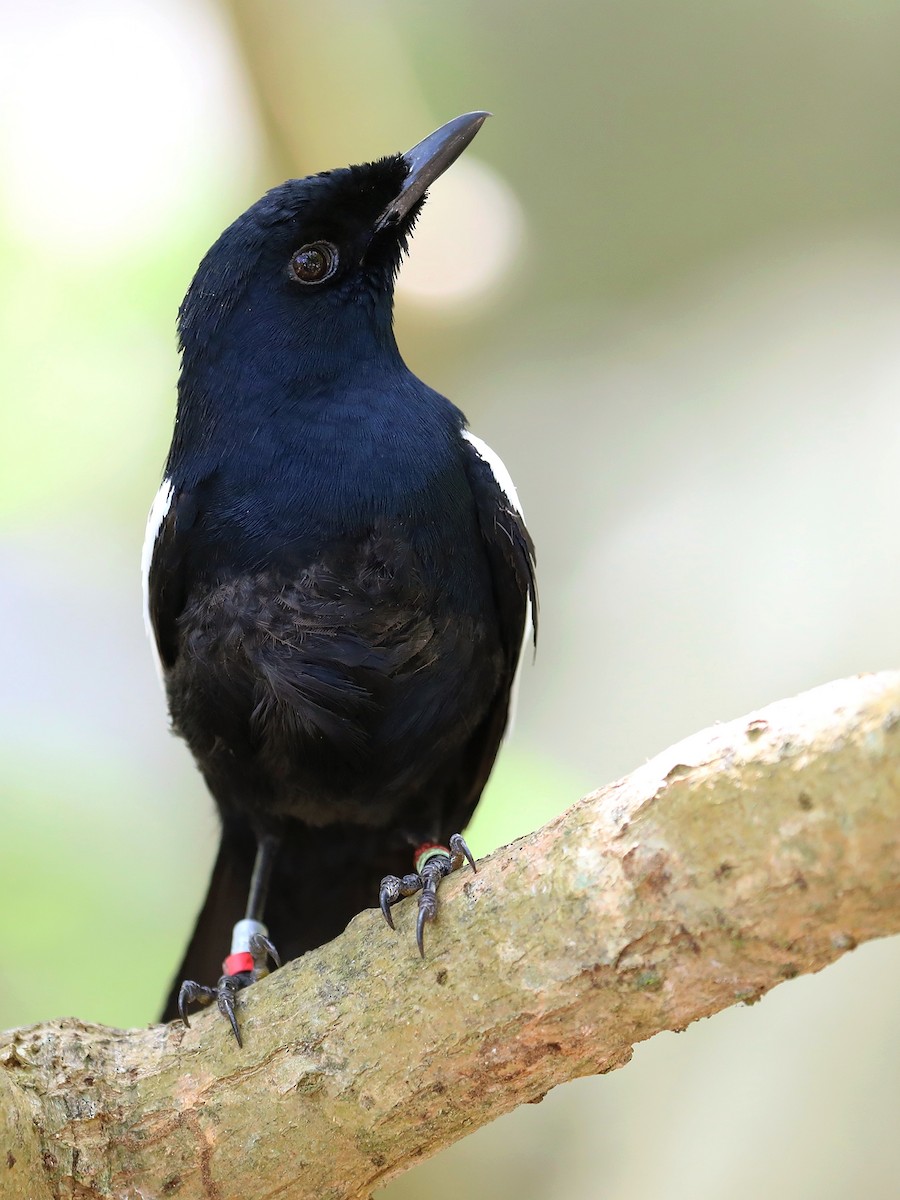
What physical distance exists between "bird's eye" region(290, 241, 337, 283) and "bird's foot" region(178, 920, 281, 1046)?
153cm

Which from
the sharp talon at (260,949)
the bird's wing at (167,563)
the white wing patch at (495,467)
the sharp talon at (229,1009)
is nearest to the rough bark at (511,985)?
the sharp talon at (229,1009)

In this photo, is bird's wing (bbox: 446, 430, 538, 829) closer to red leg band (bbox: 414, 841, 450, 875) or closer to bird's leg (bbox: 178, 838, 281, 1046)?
red leg band (bbox: 414, 841, 450, 875)

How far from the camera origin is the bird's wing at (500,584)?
2523 mm

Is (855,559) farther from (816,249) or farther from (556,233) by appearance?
(556,233)

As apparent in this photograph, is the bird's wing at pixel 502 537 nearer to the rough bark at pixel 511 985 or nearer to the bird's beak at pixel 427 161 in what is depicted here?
the bird's beak at pixel 427 161

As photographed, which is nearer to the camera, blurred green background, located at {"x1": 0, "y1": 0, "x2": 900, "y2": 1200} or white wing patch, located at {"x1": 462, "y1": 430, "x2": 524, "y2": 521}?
white wing patch, located at {"x1": 462, "y1": 430, "x2": 524, "y2": 521}

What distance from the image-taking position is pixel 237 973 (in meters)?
2.32

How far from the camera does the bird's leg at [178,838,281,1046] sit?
7.36 ft

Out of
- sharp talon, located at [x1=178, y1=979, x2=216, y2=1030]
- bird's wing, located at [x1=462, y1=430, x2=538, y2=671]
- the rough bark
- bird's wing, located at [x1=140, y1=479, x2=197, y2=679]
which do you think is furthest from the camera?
bird's wing, located at [x1=462, y1=430, x2=538, y2=671]

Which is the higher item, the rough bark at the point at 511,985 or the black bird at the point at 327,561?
the black bird at the point at 327,561

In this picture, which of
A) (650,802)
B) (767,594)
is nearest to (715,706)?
(767,594)

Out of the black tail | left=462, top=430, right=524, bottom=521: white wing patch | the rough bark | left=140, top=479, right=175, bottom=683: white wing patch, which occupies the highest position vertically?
left=140, top=479, right=175, bottom=683: white wing patch

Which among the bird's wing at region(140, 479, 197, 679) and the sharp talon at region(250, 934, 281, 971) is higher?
the bird's wing at region(140, 479, 197, 679)

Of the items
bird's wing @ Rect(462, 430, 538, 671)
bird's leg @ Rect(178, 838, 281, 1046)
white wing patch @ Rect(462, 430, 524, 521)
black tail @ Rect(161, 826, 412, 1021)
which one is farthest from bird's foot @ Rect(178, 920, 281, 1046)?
white wing patch @ Rect(462, 430, 524, 521)
